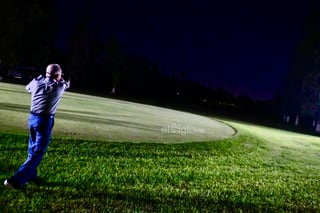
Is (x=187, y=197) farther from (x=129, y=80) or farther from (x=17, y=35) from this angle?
(x=129, y=80)

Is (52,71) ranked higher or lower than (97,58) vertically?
lower

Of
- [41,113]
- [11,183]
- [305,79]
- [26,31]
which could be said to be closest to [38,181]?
[11,183]

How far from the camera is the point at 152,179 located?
7984 mm

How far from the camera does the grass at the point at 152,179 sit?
20.2 feet

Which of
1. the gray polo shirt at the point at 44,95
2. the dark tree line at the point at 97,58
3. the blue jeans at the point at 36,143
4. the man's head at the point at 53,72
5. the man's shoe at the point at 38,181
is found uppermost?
the dark tree line at the point at 97,58

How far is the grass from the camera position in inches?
242

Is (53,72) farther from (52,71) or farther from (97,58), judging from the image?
(97,58)

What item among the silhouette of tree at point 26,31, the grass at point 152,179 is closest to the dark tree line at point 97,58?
the silhouette of tree at point 26,31

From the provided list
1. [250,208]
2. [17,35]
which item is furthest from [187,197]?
[17,35]

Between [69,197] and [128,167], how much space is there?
2.70 meters

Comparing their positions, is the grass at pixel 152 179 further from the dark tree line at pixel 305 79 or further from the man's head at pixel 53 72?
the dark tree line at pixel 305 79

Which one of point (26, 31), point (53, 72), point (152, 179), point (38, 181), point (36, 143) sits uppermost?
point (26, 31)

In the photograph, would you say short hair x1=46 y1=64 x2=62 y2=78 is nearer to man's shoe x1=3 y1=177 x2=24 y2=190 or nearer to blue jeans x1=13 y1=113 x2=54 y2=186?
blue jeans x1=13 y1=113 x2=54 y2=186

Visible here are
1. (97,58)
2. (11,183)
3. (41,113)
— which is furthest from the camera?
(97,58)
